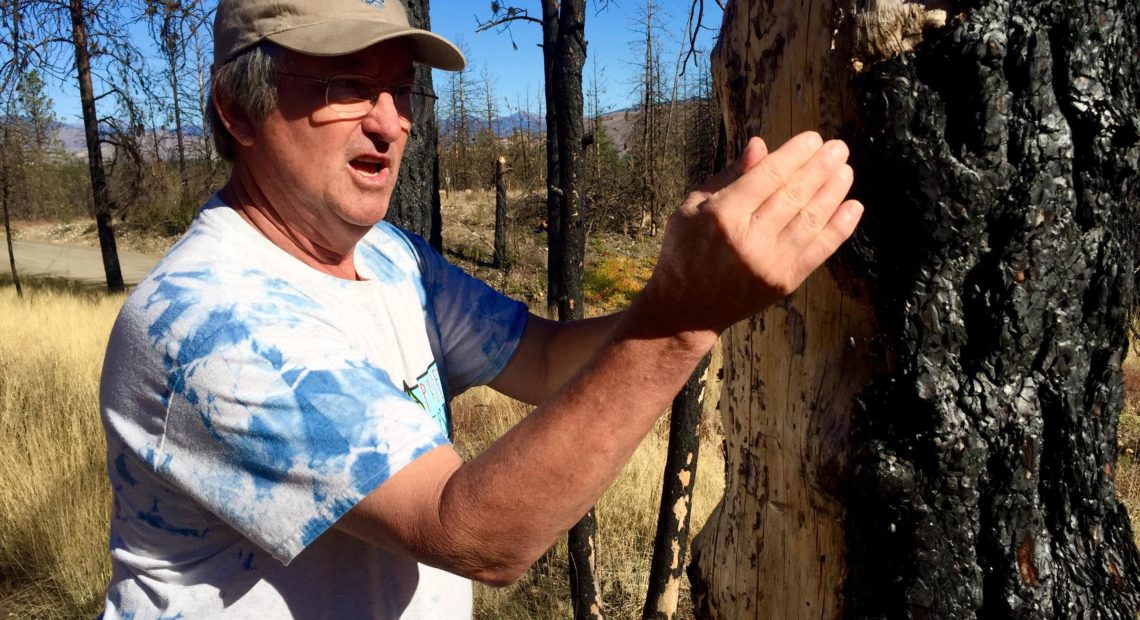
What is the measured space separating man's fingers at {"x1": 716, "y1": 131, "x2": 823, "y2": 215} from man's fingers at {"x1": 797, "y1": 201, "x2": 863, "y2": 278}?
0.08 m

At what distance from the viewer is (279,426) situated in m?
1.08

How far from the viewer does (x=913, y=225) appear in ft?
3.95

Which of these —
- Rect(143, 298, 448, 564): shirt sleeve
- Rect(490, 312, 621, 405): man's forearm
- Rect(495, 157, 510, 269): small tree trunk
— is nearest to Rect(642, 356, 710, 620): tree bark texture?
Rect(490, 312, 621, 405): man's forearm

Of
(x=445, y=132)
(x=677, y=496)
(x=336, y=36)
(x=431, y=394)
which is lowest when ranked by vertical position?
(x=677, y=496)

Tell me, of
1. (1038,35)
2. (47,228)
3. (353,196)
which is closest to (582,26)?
(353,196)

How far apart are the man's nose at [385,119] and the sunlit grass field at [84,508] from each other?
8.69ft

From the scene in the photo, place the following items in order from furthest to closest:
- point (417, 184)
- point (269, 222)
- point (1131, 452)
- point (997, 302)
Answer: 1. point (1131, 452)
2. point (417, 184)
3. point (269, 222)
4. point (997, 302)

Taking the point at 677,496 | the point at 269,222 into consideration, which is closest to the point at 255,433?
the point at 269,222

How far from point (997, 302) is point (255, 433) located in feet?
3.69

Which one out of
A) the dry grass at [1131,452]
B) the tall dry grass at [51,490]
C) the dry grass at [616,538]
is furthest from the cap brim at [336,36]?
the tall dry grass at [51,490]

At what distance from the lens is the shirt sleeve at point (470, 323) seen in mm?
1946

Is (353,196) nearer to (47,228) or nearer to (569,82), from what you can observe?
(569,82)

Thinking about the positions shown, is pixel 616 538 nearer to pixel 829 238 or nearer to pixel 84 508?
pixel 84 508

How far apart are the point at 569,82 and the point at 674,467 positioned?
242 cm
